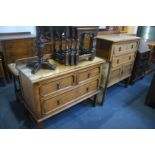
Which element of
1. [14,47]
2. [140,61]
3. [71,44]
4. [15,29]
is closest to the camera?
[71,44]

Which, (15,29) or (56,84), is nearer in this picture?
(56,84)

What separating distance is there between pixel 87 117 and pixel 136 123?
0.66m

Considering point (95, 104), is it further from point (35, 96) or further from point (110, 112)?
point (35, 96)

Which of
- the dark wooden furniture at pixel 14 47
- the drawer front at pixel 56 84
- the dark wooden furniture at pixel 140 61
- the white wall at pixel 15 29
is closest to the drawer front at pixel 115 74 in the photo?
the dark wooden furniture at pixel 140 61

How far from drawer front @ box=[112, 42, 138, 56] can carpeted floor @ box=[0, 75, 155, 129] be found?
0.78 meters

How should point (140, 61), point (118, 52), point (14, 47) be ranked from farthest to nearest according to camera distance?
point (140, 61), point (14, 47), point (118, 52)

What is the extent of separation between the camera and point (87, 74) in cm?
180

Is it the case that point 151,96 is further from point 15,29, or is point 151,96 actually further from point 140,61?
point 15,29

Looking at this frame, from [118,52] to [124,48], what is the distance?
153 millimetres

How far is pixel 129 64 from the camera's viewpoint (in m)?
2.64

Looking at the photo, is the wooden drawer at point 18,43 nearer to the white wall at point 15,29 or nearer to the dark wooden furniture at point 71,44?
the white wall at point 15,29

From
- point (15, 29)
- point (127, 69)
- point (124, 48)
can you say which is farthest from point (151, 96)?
point (15, 29)

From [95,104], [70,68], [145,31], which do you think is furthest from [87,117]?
[145,31]

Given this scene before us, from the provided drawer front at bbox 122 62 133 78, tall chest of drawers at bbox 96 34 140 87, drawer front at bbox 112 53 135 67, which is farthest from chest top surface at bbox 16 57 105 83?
drawer front at bbox 122 62 133 78
